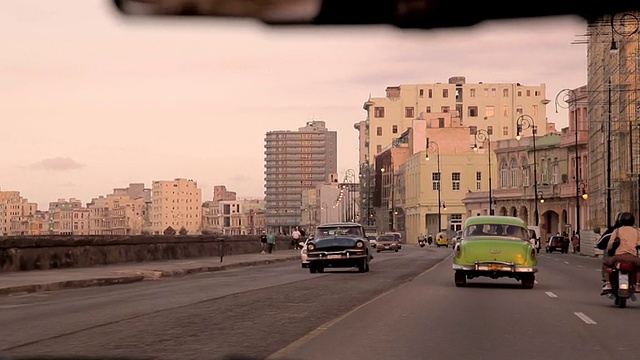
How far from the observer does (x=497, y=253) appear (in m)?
26.9

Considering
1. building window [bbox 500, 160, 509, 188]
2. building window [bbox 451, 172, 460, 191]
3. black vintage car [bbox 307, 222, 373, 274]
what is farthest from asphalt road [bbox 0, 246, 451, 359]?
building window [bbox 451, 172, 460, 191]

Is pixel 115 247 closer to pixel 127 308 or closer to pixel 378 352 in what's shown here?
pixel 127 308

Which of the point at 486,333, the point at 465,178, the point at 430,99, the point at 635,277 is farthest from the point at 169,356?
the point at 430,99

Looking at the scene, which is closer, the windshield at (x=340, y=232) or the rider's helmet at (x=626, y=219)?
the rider's helmet at (x=626, y=219)

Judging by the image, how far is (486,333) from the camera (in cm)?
1512

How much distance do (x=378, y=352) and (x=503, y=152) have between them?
11568 cm

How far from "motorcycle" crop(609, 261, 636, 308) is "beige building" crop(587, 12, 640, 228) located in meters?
45.3

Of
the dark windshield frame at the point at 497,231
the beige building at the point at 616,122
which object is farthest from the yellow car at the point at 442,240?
the dark windshield frame at the point at 497,231

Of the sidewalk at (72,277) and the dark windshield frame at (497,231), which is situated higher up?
the dark windshield frame at (497,231)

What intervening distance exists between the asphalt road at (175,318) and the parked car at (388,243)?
59.7 metres

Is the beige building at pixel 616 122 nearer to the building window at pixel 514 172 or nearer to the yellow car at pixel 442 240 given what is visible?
the yellow car at pixel 442 240

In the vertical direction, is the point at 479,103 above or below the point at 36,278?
above

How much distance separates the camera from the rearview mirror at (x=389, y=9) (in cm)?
288

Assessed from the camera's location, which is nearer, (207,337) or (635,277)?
(207,337)
